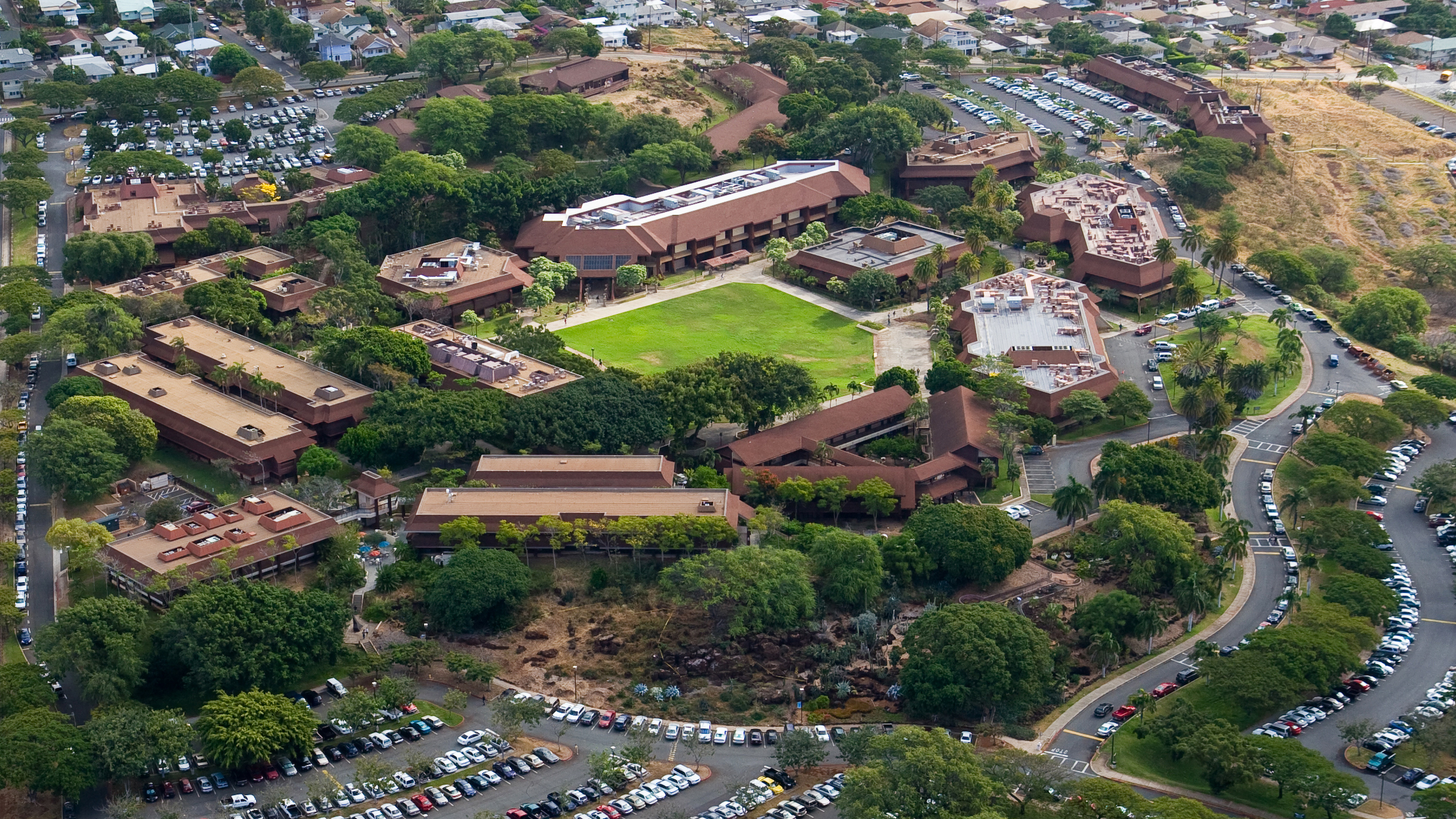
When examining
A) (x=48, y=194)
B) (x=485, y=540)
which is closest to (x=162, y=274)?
(x=48, y=194)

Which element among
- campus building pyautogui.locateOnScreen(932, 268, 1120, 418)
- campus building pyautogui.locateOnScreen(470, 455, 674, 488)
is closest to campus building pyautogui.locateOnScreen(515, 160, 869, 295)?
campus building pyautogui.locateOnScreen(932, 268, 1120, 418)

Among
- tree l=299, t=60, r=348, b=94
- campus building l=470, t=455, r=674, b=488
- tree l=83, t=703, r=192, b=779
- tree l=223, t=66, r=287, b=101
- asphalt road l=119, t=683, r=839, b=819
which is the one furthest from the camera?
tree l=299, t=60, r=348, b=94

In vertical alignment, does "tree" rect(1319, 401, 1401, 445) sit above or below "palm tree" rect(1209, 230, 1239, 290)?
below

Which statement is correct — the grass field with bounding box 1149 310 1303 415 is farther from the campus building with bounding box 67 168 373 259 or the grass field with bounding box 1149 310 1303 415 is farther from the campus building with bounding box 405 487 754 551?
the campus building with bounding box 67 168 373 259

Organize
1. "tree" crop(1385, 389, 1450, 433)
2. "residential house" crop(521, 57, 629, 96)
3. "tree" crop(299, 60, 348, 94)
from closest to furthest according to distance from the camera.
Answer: "tree" crop(1385, 389, 1450, 433)
"residential house" crop(521, 57, 629, 96)
"tree" crop(299, 60, 348, 94)

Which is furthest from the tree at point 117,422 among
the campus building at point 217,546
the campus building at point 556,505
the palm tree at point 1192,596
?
the palm tree at point 1192,596

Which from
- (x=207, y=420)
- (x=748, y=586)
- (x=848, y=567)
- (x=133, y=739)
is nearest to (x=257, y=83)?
(x=207, y=420)
